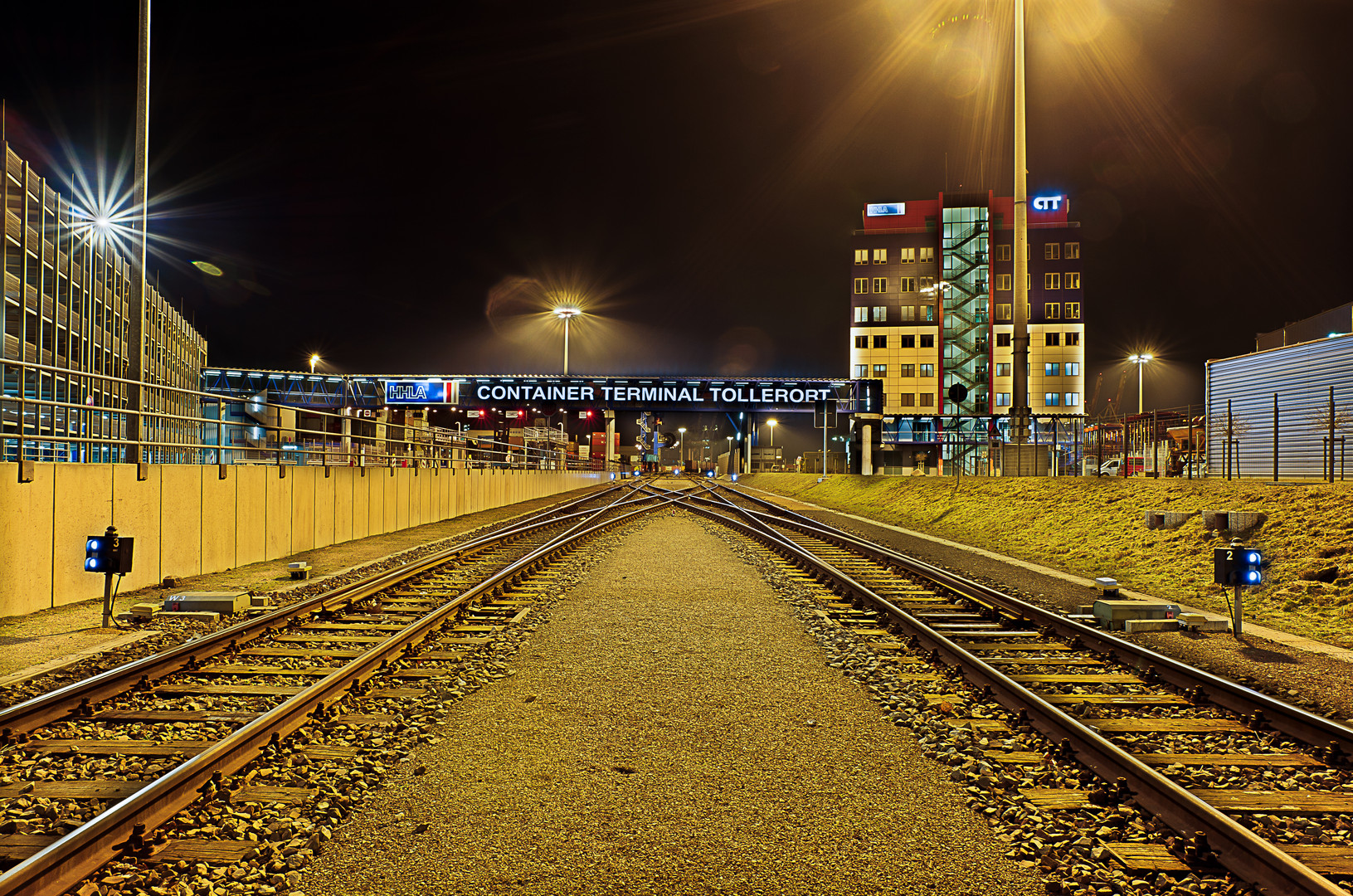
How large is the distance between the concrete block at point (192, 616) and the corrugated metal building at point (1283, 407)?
23.8 metres

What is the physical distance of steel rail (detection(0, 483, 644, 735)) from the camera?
515 cm

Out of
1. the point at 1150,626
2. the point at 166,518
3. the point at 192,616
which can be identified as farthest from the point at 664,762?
the point at 166,518

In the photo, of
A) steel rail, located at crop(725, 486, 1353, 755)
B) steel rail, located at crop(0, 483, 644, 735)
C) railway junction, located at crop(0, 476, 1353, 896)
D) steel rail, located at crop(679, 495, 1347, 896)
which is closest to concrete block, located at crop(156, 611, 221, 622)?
railway junction, located at crop(0, 476, 1353, 896)

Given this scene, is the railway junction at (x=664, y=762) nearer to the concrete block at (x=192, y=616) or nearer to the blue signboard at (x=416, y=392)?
the concrete block at (x=192, y=616)

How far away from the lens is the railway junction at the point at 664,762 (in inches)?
136

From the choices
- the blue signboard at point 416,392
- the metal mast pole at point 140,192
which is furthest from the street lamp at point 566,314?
the metal mast pole at point 140,192

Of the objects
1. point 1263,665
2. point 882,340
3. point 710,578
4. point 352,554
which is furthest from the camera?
point 882,340

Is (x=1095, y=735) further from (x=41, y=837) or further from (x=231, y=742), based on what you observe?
(x=41, y=837)

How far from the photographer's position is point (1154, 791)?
4070mm

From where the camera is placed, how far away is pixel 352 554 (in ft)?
49.5

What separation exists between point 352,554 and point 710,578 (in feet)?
24.1

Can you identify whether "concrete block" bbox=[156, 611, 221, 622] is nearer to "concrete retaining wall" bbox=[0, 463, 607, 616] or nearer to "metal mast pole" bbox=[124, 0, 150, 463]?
"concrete retaining wall" bbox=[0, 463, 607, 616]

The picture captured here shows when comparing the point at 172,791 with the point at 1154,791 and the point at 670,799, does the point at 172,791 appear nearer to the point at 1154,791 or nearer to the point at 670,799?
the point at 670,799

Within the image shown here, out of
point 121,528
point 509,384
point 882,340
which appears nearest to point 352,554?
point 121,528
